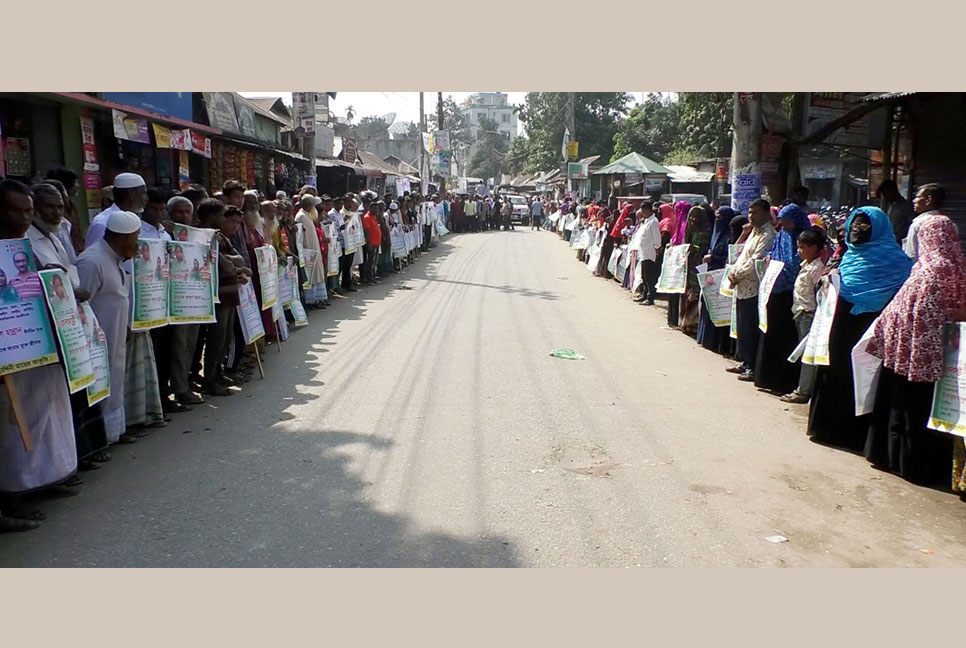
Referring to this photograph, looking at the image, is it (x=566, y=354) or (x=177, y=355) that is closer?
(x=177, y=355)

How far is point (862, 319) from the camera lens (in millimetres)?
5641

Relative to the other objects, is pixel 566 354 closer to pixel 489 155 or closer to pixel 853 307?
pixel 853 307

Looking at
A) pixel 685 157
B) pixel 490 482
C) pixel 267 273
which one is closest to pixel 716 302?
pixel 490 482

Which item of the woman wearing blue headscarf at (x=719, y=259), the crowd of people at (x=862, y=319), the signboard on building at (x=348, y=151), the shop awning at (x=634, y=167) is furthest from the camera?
the signboard on building at (x=348, y=151)

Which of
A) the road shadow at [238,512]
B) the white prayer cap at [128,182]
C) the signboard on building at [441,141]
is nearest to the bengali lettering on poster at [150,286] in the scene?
the white prayer cap at [128,182]

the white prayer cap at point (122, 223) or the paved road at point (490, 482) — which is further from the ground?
the white prayer cap at point (122, 223)

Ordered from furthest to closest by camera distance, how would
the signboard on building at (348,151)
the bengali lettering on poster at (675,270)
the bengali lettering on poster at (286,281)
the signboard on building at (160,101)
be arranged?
the signboard on building at (348,151) < the signboard on building at (160,101) < the bengali lettering on poster at (675,270) < the bengali lettering on poster at (286,281)

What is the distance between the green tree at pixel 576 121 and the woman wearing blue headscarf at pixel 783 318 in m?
49.5

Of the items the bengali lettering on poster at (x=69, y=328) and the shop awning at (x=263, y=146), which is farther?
the shop awning at (x=263, y=146)

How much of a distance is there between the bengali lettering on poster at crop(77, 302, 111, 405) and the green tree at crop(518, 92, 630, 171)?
52627 millimetres

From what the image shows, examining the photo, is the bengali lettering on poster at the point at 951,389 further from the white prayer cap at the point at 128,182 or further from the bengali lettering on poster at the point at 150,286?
the white prayer cap at the point at 128,182

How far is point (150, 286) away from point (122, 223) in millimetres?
728

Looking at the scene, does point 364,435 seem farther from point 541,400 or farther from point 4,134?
point 4,134

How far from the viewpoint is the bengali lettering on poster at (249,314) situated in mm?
7239
